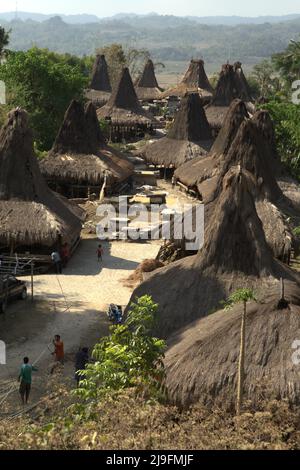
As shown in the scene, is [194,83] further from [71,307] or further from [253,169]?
[71,307]

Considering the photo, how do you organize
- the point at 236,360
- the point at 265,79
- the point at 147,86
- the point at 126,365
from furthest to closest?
the point at 265,79 < the point at 147,86 < the point at 236,360 < the point at 126,365

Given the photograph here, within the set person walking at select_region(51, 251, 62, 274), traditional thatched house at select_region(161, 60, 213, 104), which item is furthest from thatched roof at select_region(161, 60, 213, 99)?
person walking at select_region(51, 251, 62, 274)

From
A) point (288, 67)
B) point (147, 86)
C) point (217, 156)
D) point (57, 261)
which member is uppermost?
point (288, 67)

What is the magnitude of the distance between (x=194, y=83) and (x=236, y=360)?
5211cm

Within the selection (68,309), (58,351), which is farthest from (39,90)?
(58,351)

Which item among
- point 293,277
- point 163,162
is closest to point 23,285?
point 293,277

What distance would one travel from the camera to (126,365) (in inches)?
392

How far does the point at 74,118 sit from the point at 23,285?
44.9 feet

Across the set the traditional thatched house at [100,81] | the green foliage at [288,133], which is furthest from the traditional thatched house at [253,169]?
the traditional thatched house at [100,81]

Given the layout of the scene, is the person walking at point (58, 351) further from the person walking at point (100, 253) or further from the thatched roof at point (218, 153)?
the thatched roof at point (218, 153)

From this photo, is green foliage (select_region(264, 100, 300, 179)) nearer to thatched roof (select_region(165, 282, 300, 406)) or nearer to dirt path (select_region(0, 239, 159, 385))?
dirt path (select_region(0, 239, 159, 385))

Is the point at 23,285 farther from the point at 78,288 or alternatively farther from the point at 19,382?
the point at 19,382

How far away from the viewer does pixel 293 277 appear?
16.0 m

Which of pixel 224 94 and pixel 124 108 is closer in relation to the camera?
pixel 224 94
